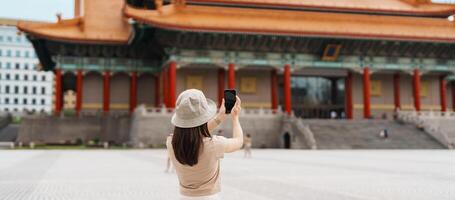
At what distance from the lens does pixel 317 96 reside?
158 ft

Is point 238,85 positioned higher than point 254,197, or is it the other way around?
point 238,85

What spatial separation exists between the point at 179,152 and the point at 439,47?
4396cm

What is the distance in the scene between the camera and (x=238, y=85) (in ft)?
145

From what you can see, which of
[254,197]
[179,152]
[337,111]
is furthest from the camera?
[337,111]

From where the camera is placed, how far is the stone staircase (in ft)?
113

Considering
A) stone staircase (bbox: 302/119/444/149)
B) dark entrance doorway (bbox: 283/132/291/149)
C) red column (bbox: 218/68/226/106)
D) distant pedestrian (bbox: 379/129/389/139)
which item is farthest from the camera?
red column (bbox: 218/68/226/106)

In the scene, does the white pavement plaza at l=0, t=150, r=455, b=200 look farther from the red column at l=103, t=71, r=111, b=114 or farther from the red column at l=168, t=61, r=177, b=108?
the red column at l=103, t=71, r=111, b=114

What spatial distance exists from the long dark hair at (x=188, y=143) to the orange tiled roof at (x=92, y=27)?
38.3 metres

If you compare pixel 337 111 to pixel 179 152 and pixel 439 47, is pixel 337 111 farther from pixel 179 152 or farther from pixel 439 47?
pixel 179 152

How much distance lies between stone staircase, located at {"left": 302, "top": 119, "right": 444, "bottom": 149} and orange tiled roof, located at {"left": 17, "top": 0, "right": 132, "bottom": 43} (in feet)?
57.9

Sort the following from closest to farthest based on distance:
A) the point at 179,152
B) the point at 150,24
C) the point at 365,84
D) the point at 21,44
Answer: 1. the point at 179,152
2. the point at 150,24
3. the point at 365,84
4. the point at 21,44

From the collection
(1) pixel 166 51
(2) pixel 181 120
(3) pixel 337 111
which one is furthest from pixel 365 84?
(2) pixel 181 120

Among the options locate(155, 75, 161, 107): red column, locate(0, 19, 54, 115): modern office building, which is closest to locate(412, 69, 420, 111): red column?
locate(155, 75, 161, 107): red column

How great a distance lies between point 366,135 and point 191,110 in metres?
34.1
